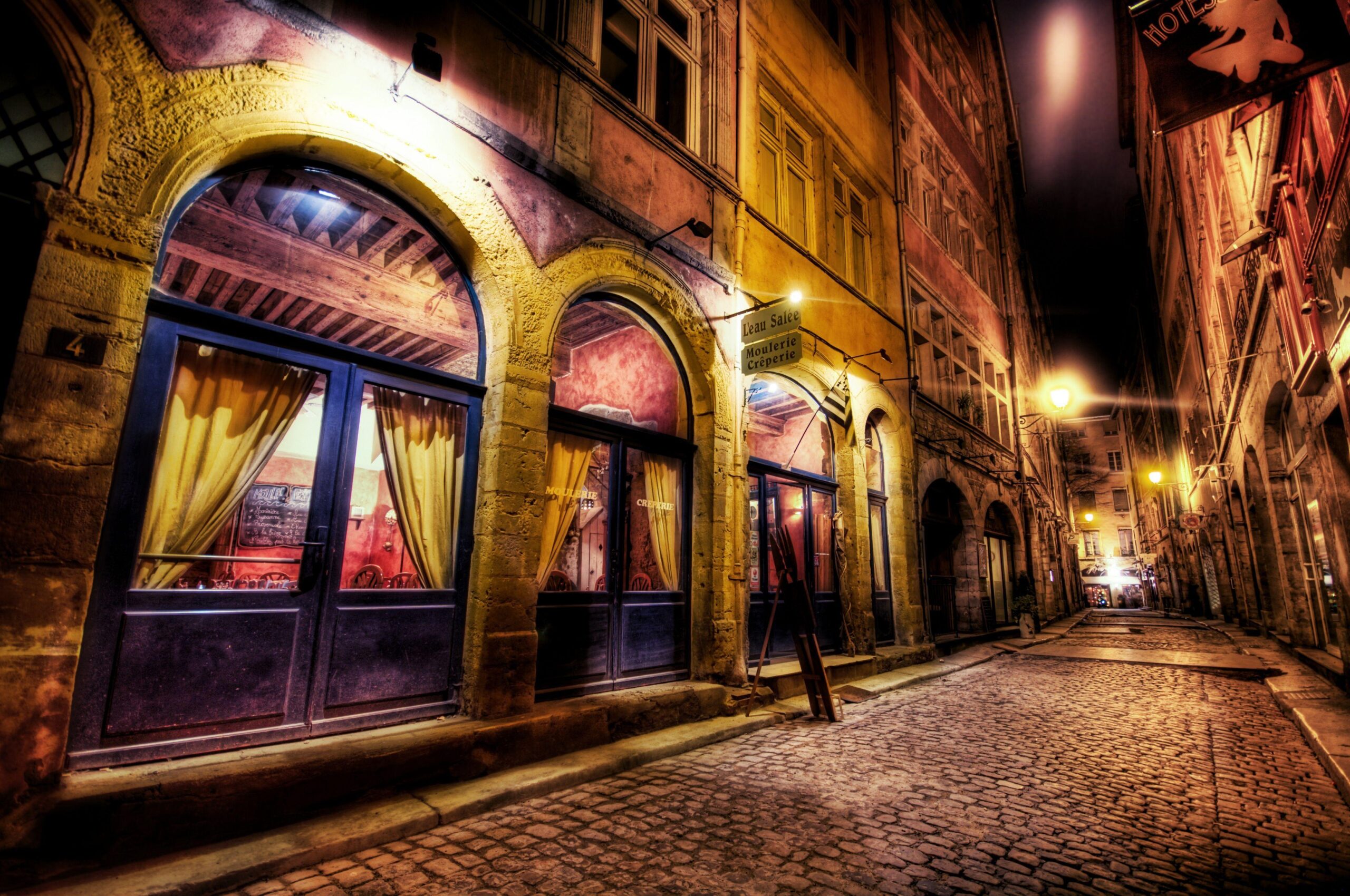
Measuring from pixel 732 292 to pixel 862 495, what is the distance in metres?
4.01

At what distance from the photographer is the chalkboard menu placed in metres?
3.89

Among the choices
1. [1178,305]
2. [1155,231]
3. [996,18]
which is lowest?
[1178,305]

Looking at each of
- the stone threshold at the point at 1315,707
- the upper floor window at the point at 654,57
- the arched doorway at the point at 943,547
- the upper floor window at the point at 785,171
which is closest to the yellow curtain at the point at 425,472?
the upper floor window at the point at 654,57

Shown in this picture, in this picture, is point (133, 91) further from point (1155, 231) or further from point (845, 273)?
point (1155, 231)

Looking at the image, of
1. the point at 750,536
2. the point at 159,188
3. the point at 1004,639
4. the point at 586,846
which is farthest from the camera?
the point at 1004,639

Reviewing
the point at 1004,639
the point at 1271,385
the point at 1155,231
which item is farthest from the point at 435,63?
the point at 1155,231

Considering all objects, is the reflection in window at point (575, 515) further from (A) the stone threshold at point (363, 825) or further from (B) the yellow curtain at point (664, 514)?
(A) the stone threshold at point (363, 825)

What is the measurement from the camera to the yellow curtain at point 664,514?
655cm

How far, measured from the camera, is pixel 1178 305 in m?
20.5

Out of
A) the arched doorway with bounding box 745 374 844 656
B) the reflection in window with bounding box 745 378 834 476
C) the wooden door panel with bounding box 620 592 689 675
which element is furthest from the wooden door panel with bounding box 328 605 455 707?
the reflection in window with bounding box 745 378 834 476

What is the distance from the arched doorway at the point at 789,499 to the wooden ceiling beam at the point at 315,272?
12.2ft

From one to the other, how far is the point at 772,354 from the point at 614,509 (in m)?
2.53

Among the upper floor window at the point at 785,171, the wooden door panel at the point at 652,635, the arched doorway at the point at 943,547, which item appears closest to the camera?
the wooden door panel at the point at 652,635

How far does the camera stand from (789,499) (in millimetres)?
8867
